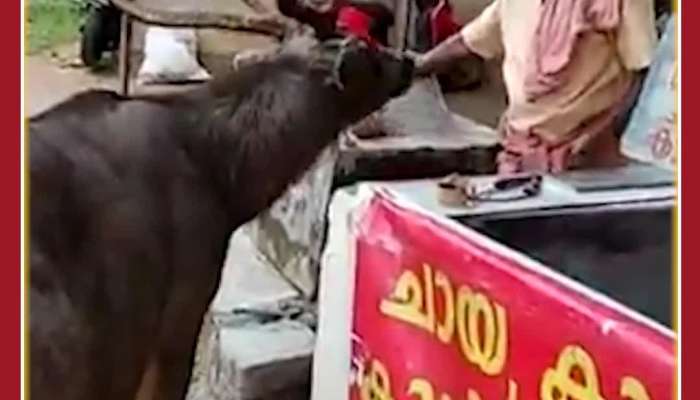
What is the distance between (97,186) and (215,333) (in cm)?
80

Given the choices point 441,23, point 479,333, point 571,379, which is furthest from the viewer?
point 441,23

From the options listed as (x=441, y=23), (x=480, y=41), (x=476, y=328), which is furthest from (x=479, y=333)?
(x=441, y=23)

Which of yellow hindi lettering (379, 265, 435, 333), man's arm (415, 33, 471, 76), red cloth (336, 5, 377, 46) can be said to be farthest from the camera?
man's arm (415, 33, 471, 76)

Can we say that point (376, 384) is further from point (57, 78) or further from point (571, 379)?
point (57, 78)

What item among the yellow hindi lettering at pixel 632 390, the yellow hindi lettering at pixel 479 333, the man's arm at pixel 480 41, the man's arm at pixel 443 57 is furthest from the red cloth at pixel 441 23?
the yellow hindi lettering at pixel 632 390

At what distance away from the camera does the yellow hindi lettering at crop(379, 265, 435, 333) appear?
1.76 m

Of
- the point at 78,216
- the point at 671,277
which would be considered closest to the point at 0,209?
the point at 671,277

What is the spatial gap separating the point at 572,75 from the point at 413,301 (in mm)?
1059

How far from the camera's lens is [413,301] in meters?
1.81

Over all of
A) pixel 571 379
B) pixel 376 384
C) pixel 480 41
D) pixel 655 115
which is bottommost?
pixel 376 384

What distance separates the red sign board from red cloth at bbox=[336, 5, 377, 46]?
1098mm

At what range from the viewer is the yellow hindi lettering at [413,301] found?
5.76ft

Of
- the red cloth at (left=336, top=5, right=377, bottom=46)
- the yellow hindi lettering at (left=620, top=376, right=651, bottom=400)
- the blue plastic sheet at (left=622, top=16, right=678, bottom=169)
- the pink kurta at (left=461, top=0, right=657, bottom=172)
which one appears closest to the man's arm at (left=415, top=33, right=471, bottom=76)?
the red cloth at (left=336, top=5, right=377, bottom=46)

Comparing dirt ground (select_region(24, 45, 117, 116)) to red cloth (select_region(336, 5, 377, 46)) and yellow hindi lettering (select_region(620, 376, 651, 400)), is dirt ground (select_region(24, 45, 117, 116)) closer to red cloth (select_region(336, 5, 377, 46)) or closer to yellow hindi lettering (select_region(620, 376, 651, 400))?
red cloth (select_region(336, 5, 377, 46))
